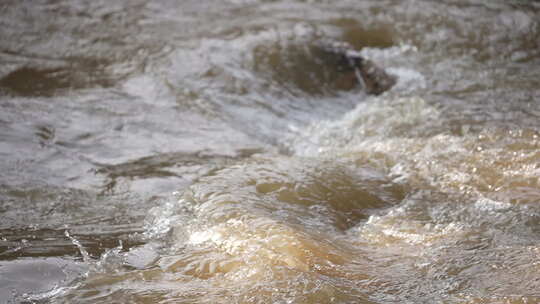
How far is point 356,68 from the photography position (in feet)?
18.4

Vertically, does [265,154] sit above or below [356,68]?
below

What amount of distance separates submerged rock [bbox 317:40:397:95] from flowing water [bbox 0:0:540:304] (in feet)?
0.43

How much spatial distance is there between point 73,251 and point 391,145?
2.13 meters

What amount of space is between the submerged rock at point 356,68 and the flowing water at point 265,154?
0.13m

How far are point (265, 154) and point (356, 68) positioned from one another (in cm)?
180

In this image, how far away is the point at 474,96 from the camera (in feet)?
15.6

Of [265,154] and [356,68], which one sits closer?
[265,154]

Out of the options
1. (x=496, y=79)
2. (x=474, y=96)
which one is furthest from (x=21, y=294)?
(x=496, y=79)

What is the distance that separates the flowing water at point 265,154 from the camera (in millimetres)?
2592

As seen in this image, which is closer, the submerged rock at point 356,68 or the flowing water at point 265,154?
the flowing water at point 265,154

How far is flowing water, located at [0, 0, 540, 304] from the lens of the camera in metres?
2.59

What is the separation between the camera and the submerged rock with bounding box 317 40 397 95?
5.33 m

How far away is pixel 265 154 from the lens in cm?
420

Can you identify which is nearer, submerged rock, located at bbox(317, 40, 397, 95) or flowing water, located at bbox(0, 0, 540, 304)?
flowing water, located at bbox(0, 0, 540, 304)
